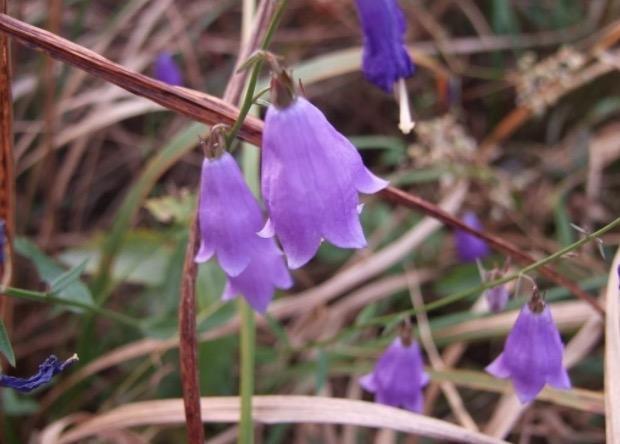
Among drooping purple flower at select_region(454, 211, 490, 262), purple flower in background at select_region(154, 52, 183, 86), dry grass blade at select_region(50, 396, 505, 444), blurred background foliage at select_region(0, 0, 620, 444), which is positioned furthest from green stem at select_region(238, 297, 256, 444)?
drooping purple flower at select_region(454, 211, 490, 262)

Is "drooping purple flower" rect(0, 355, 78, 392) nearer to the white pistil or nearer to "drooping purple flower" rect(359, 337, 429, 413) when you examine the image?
the white pistil

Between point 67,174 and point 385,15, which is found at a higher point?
point 67,174

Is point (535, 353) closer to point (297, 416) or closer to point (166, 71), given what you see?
point (297, 416)

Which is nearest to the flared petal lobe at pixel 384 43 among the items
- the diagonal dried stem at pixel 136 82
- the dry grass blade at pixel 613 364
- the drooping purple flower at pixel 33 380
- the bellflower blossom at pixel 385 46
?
the bellflower blossom at pixel 385 46

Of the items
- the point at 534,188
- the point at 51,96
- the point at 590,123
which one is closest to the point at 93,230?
the point at 51,96

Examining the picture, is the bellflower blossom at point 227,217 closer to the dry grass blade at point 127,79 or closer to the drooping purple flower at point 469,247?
the dry grass blade at point 127,79

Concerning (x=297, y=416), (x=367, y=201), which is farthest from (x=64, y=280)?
(x=367, y=201)

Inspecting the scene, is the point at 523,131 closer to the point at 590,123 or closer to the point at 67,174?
the point at 590,123
